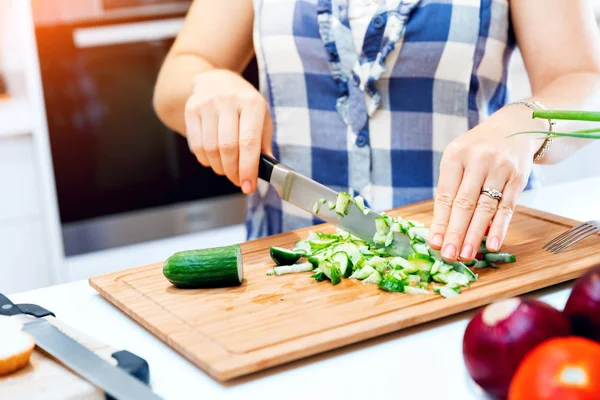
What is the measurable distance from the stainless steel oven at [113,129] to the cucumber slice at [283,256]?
147 centimetres

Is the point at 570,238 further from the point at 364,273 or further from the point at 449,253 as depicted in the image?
the point at 364,273

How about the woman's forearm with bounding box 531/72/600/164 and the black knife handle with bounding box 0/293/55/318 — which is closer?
the black knife handle with bounding box 0/293/55/318

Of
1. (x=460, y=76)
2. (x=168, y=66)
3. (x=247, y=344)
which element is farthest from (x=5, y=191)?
(x=247, y=344)

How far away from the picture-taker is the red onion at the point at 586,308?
0.81 meters

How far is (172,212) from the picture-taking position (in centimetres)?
271

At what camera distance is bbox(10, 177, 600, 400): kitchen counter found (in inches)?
34.9

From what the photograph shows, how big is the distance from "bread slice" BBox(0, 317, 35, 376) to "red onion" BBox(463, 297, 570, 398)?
0.47 meters

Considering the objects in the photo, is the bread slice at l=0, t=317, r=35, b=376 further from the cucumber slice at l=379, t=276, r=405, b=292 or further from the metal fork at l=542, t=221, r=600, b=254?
the metal fork at l=542, t=221, r=600, b=254

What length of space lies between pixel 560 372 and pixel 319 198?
0.70 m

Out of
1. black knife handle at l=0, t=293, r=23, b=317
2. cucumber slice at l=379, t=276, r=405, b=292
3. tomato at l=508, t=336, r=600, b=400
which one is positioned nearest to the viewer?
tomato at l=508, t=336, r=600, b=400

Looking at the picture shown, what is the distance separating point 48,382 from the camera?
0.85 meters

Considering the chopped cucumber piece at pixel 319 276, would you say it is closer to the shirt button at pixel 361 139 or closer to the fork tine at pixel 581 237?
the fork tine at pixel 581 237

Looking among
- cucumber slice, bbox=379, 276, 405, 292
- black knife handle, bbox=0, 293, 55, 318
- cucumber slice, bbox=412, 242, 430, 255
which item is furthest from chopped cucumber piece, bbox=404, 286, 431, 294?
black knife handle, bbox=0, 293, 55, 318

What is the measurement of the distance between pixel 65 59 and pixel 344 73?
4.06 feet
